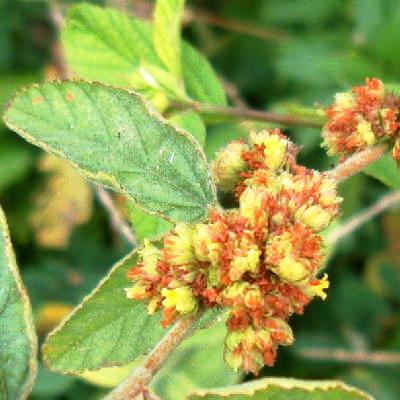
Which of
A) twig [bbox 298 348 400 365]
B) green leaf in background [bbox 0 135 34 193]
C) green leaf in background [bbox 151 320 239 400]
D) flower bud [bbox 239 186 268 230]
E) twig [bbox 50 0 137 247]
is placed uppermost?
flower bud [bbox 239 186 268 230]

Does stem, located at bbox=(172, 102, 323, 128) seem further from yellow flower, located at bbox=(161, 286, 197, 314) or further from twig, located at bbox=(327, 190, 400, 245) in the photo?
yellow flower, located at bbox=(161, 286, 197, 314)

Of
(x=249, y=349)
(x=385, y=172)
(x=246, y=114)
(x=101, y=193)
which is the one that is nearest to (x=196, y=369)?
(x=101, y=193)

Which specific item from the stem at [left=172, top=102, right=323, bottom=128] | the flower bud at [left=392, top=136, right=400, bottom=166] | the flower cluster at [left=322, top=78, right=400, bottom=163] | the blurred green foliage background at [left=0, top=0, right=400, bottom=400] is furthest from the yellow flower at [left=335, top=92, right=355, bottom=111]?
the blurred green foliage background at [left=0, top=0, right=400, bottom=400]

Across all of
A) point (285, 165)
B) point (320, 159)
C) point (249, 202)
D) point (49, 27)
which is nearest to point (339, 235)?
point (320, 159)

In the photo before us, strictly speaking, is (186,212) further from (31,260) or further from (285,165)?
(31,260)

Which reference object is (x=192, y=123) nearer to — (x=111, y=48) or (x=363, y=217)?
(x=111, y=48)

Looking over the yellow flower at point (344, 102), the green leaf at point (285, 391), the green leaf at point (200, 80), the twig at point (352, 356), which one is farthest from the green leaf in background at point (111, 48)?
the twig at point (352, 356)

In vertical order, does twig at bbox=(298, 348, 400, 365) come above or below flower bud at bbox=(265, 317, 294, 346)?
below
